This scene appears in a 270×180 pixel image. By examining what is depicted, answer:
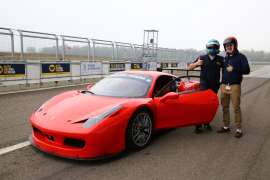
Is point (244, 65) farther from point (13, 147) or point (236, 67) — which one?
point (13, 147)

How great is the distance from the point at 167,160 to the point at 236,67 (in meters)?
2.43

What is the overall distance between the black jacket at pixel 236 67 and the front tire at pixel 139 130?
1968 millimetres

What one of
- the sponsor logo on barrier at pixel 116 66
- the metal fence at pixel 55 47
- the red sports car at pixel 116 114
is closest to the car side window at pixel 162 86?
the red sports car at pixel 116 114

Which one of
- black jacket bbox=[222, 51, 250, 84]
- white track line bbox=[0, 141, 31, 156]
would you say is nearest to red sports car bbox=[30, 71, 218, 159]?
white track line bbox=[0, 141, 31, 156]

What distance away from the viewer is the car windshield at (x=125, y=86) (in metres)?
4.93

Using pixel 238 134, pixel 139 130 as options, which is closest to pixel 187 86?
pixel 238 134

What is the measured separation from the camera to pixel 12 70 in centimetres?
1162

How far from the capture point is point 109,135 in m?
3.88

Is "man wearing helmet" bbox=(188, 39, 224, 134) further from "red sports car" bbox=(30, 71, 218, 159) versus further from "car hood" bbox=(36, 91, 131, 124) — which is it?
"car hood" bbox=(36, 91, 131, 124)

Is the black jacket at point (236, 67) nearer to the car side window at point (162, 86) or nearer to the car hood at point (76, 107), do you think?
the car side window at point (162, 86)

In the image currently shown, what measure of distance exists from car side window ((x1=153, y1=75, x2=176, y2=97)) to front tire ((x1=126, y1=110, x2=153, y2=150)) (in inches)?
23.2

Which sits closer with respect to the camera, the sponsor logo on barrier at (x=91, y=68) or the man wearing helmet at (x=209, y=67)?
the man wearing helmet at (x=209, y=67)

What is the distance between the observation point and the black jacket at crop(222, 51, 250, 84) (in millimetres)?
5430

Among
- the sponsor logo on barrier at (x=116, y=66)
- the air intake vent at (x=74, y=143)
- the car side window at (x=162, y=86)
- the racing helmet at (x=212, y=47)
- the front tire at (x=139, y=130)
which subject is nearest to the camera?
the air intake vent at (x=74, y=143)
